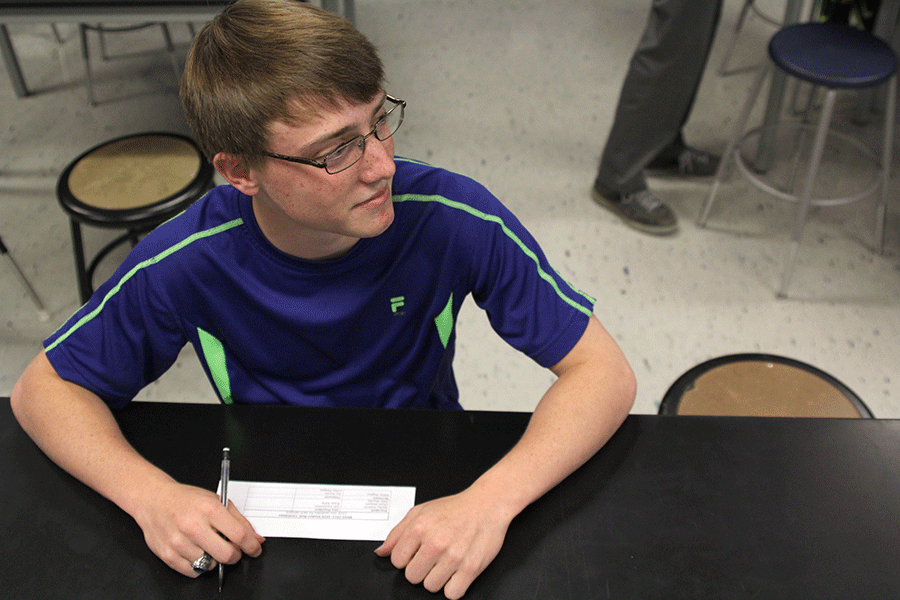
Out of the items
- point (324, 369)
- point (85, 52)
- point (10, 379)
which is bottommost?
point (10, 379)

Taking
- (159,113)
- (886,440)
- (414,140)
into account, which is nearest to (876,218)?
(414,140)

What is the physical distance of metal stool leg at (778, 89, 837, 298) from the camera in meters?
2.11

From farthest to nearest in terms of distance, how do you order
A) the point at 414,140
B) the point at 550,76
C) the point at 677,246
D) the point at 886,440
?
the point at 550,76
the point at 414,140
the point at 677,246
the point at 886,440

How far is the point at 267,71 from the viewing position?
0.90 m

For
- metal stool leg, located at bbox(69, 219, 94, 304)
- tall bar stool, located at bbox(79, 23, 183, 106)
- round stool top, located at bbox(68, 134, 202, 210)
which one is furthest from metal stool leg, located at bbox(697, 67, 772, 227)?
tall bar stool, located at bbox(79, 23, 183, 106)

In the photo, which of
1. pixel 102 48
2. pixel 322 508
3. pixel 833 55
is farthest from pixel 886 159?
pixel 102 48

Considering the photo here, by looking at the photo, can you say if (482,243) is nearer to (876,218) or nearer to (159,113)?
(876,218)

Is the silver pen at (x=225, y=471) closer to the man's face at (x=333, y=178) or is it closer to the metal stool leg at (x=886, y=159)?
the man's face at (x=333, y=178)

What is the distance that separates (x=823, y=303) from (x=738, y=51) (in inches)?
62.4

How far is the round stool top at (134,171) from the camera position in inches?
75.5

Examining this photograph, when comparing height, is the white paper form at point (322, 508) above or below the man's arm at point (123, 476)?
below

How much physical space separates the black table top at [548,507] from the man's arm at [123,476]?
2 cm

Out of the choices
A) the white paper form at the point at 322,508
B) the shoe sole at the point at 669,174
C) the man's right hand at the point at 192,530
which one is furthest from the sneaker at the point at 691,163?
the man's right hand at the point at 192,530

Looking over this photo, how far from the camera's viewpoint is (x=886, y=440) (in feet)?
3.21
